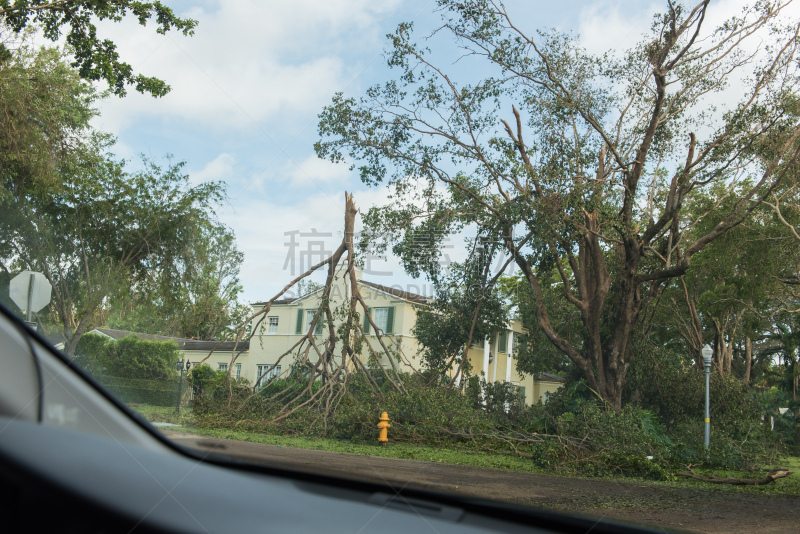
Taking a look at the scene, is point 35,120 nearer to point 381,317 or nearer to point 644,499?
point 644,499

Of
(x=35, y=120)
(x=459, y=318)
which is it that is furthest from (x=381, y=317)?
(x=35, y=120)

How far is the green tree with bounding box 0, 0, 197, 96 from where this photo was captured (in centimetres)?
974

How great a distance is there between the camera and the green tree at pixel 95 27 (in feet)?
32.0

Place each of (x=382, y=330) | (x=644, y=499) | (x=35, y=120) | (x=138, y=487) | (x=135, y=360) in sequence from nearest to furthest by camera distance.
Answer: (x=138, y=487)
(x=644, y=499)
(x=135, y=360)
(x=35, y=120)
(x=382, y=330)

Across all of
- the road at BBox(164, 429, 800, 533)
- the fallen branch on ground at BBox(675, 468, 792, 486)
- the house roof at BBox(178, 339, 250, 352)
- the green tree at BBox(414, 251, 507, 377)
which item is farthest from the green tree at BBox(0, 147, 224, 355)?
the fallen branch on ground at BBox(675, 468, 792, 486)

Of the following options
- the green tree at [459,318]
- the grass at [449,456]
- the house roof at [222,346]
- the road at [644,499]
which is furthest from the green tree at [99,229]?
the green tree at [459,318]

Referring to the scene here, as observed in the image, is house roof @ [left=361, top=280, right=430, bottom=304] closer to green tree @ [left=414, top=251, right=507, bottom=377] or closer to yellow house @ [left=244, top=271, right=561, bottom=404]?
yellow house @ [left=244, top=271, right=561, bottom=404]

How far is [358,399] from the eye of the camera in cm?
1355

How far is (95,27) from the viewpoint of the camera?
405 inches

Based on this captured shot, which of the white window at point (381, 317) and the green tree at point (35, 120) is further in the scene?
the white window at point (381, 317)

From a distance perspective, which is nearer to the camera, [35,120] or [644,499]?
[644,499]

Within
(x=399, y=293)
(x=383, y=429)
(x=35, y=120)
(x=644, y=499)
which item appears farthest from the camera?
(x=399, y=293)

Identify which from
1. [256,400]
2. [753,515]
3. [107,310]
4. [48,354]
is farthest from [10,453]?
[256,400]

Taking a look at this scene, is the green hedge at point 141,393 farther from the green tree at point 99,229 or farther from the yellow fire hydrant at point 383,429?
the yellow fire hydrant at point 383,429
